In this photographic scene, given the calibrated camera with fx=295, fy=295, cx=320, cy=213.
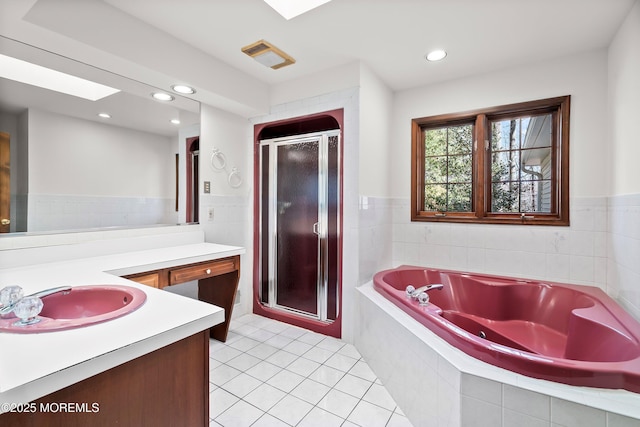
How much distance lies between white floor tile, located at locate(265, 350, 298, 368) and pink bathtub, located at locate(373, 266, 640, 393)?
0.84m

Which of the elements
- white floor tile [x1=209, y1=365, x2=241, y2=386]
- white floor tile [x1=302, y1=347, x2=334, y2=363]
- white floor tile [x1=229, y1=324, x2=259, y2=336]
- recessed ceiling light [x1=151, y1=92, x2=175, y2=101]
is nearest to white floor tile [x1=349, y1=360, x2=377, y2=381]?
white floor tile [x1=302, y1=347, x2=334, y2=363]

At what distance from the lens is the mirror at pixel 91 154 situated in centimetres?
162

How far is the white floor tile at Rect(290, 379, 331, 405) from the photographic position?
5.78 ft

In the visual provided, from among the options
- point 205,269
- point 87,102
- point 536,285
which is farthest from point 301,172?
point 536,285

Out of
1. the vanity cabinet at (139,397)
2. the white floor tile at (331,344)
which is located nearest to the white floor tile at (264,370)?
the white floor tile at (331,344)

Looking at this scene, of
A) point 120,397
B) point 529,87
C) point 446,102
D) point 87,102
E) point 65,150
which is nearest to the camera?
point 120,397

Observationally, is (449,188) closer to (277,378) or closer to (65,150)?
(277,378)

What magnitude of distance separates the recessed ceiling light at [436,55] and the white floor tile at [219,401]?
2.77 m

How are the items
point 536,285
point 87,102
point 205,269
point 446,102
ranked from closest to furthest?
point 87,102 → point 205,269 → point 536,285 → point 446,102

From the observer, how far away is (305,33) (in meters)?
2.03

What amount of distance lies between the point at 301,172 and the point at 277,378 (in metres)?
1.74

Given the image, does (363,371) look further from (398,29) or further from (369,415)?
(398,29)

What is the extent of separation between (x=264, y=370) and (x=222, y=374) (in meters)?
0.28

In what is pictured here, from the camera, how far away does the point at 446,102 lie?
2.76 metres
